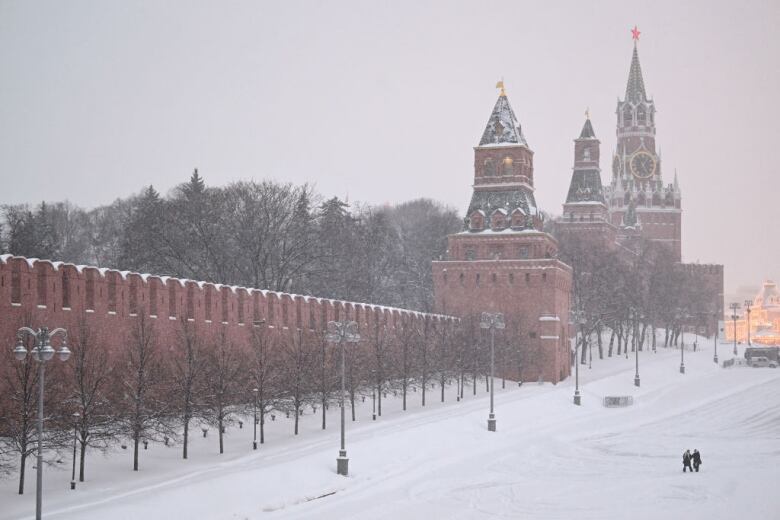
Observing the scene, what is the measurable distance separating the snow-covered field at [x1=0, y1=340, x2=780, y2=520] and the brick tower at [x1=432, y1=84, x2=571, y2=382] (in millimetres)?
10902

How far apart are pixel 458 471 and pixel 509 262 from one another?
31.3 metres

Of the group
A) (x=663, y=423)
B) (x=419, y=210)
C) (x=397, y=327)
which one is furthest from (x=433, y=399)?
(x=419, y=210)

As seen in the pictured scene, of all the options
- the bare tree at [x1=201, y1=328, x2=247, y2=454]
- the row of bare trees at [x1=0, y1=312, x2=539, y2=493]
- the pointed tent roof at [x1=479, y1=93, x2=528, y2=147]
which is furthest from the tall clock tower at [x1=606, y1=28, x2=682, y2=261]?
the bare tree at [x1=201, y1=328, x2=247, y2=454]

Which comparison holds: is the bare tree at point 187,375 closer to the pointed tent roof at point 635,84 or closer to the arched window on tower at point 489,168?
the arched window on tower at point 489,168

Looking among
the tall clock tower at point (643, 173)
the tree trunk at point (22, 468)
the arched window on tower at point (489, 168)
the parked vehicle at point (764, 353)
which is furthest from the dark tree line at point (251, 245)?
the tall clock tower at point (643, 173)

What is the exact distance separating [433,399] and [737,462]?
15.7 meters

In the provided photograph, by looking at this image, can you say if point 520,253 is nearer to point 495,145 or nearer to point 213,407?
point 495,145

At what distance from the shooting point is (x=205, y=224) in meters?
69.1

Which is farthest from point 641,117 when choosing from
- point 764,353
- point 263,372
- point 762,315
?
point 263,372

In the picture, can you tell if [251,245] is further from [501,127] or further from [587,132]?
[587,132]

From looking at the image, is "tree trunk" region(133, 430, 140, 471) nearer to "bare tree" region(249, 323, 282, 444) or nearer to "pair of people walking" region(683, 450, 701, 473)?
"bare tree" region(249, 323, 282, 444)

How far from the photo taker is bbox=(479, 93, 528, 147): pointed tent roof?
69.8 metres

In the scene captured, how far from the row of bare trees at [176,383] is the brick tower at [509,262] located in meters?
15.8

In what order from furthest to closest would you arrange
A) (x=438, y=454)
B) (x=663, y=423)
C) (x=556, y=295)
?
(x=556, y=295)
(x=663, y=423)
(x=438, y=454)
